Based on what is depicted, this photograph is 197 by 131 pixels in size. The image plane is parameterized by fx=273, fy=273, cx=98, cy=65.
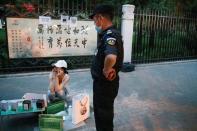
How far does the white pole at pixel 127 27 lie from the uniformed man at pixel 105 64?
4.98 meters

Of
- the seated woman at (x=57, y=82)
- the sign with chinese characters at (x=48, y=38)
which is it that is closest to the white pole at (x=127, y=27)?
the sign with chinese characters at (x=48, y=38)

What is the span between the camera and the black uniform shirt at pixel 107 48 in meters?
3.16

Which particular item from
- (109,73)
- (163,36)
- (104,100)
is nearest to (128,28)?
(163,36)

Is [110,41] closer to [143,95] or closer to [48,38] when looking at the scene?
[143,95]

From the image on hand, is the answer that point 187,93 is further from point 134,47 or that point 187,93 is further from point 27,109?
point 27,109

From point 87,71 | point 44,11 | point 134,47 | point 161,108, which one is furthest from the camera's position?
point 134,47

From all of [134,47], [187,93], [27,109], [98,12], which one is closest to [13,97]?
[27,109]

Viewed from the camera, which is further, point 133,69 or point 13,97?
point 133,69

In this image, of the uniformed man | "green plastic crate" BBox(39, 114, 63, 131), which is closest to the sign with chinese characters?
"green plastic crate" BBox(39, 114, 63, 131)

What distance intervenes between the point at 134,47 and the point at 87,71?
6.80 ft

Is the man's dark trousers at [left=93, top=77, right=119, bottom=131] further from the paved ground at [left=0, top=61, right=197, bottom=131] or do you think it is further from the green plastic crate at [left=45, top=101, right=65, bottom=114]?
the green plastic crate at [left=45, top=101, right=65, bottom=114]

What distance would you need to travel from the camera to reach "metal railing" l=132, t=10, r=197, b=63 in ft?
30.0

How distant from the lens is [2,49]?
24.7 ft

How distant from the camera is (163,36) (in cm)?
994
